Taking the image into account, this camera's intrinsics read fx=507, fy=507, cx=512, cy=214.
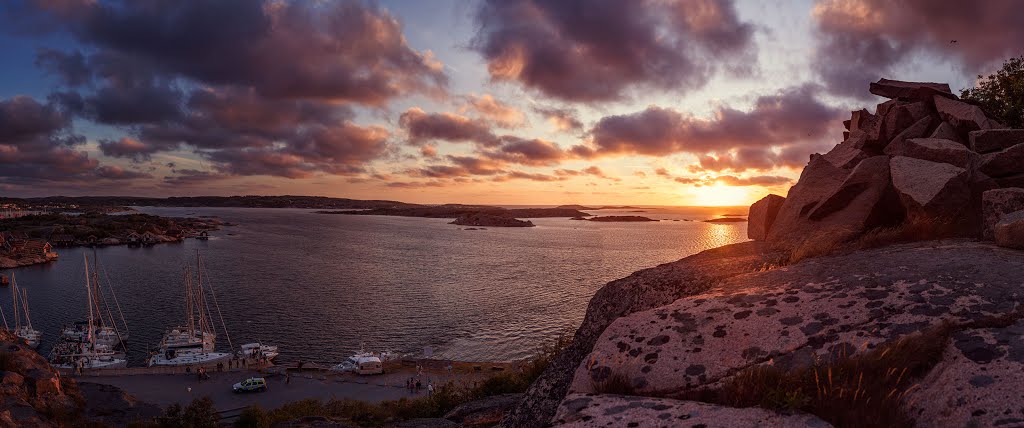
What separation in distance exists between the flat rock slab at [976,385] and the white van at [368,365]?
157 feet

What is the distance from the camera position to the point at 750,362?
20.3 feet

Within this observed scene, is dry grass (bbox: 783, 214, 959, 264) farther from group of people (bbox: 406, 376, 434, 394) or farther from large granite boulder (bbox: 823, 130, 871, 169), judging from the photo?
group of people (bbox: 406, 376, 434, 394)

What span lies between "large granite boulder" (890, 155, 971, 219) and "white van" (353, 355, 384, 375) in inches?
1774

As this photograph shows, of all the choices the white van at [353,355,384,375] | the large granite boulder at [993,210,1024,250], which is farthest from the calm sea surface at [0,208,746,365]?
the large granite boulder at [993,210,1024,250]

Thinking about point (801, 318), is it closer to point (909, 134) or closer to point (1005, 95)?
point (909, 134)

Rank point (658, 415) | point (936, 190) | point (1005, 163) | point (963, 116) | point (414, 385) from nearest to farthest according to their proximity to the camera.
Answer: point (658, 415)
point (936, 190)
point (1005, 163)
point (963, 116)
point (414, 385)

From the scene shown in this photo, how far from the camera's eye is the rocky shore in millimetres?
5000

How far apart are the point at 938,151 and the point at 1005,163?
118cm

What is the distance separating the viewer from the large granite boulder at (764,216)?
14883 millimetres

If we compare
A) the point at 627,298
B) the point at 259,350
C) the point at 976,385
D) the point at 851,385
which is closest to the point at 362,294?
the point at 259,350

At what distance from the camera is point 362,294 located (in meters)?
78.9

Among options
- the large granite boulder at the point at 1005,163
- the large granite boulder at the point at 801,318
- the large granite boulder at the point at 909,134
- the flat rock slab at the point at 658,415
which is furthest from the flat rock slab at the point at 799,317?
the large granite boulder at the point at 909,134

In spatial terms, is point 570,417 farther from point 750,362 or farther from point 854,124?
point 854,124

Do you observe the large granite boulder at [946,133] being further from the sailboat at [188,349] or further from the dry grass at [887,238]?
the sailboat at [188,349]
